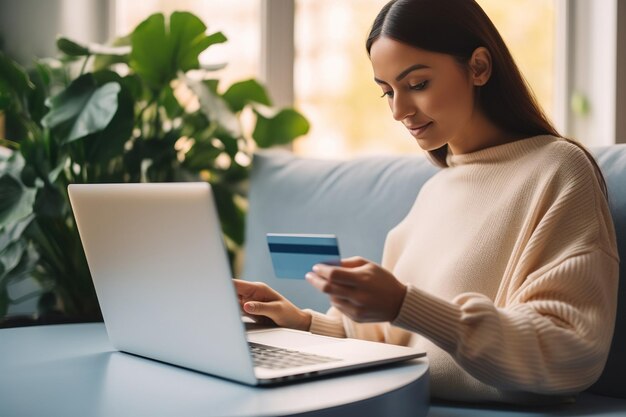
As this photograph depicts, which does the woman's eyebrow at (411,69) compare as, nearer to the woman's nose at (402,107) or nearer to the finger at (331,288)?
the woman's nose at (402,107)

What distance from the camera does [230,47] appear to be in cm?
261

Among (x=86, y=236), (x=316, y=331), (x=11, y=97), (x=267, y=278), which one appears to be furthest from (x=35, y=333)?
(x=11, y=97)

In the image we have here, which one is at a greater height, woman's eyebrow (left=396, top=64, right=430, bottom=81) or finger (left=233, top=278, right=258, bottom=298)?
woman's eyebrow (left=396, top=64, right=430, bottom=81)

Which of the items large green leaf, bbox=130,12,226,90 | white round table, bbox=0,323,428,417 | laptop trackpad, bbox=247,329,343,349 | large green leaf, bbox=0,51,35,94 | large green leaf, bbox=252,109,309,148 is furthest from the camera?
large green leaf, bbox=252,109,309,148

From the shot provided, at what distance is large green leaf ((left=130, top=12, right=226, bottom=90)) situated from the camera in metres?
2.06

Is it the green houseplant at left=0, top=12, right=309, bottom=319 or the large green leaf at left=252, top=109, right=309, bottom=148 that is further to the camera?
the large green leaf at left=252, top=109, right=309, bottom=148

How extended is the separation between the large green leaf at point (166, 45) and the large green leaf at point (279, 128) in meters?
0.24

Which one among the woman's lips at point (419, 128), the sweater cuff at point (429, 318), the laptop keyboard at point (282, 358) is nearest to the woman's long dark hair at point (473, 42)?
the woman's lips at point (419, 128)

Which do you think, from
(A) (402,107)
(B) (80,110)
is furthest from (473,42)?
(B) (80,110)

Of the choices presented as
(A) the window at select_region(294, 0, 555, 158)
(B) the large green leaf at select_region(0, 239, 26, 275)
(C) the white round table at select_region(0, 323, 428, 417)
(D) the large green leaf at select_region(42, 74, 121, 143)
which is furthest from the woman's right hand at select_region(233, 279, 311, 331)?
(A) the window at select_region(294, 0, 555, 158)

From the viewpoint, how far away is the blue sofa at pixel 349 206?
1.29 meters

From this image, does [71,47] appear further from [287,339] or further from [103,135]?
[287,339]

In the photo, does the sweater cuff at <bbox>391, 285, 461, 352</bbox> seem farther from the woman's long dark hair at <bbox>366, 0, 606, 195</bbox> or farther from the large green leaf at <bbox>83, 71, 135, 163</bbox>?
the large green leaf at <bbox>83, 71, 135, 163</bbox>

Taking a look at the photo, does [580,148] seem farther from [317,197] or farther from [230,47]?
[230,47]
